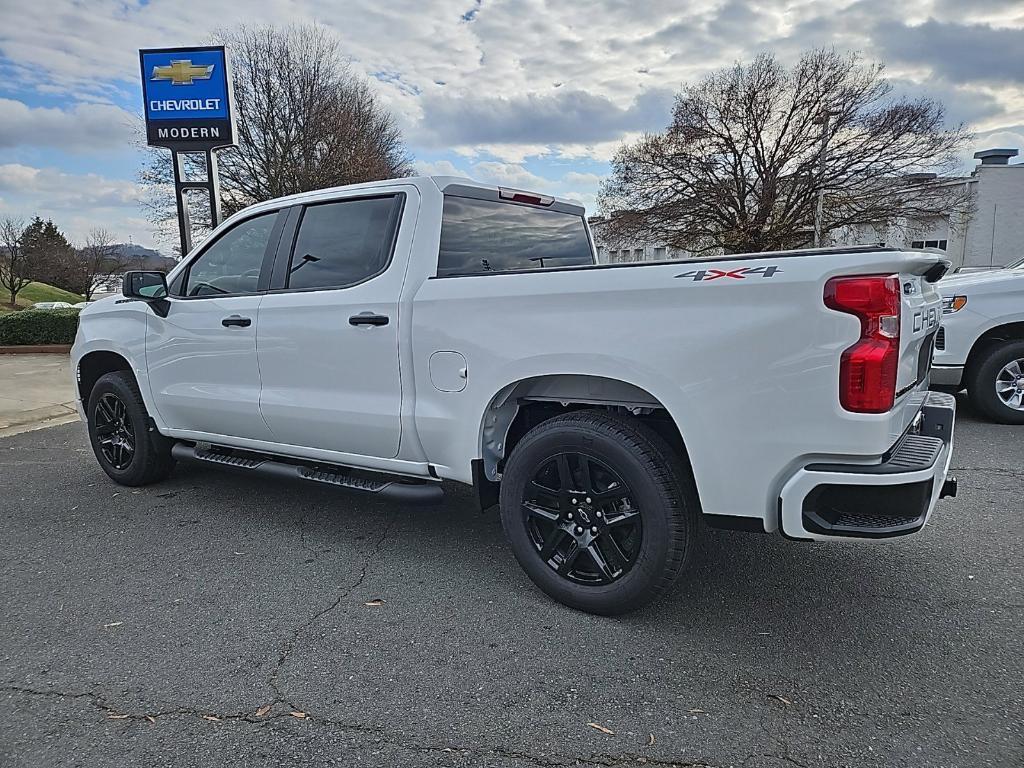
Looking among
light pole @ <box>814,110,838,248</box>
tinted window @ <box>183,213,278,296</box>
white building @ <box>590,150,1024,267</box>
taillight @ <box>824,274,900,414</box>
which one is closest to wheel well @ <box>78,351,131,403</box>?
tinted window @ <box>183,213,278,296</box>

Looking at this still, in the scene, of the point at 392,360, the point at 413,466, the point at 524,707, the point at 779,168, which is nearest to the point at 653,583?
the point at 524,707

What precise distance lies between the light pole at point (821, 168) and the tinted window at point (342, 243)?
3083cm

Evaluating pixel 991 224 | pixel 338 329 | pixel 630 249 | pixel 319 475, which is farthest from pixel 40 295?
pixel 991 224

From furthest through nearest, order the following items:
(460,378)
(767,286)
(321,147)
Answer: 1. (321,147)
2. (460,378)
3. (767,286)

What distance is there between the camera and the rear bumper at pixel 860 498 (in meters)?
2.42

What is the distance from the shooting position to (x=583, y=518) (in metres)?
3.00

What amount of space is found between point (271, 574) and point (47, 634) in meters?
0.96

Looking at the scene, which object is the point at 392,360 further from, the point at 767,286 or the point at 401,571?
the point at 767,286

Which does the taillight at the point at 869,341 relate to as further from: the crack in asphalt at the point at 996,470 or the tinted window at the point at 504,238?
the crack in asphalt at the point at 996,470

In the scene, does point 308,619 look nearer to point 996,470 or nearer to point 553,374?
point 553,374

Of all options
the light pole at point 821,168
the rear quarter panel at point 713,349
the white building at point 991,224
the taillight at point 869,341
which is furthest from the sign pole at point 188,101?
the white building at point 991,224

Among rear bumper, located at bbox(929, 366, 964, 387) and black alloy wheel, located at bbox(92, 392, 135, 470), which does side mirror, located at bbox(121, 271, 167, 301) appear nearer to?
black alloy wheel, located at bbox(92, 392, 135, 470)

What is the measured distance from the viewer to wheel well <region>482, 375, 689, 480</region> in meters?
2.97

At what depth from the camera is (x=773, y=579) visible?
3.40 meters
